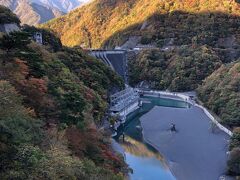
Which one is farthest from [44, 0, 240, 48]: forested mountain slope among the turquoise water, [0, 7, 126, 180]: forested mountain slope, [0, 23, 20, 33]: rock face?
[0, 7, 126, 180]: forested mountain slope

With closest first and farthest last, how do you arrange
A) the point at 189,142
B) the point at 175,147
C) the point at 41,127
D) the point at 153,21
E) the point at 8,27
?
1. the point at 41,127
2. the point at 175,147
3. the point at 189,142
4. the point at 8,27
5. the point at 153,21

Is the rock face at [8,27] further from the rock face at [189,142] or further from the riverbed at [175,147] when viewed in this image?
the rock face at [189,142]

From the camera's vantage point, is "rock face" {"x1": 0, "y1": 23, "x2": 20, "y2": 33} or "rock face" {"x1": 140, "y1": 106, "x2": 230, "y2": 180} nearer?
"rock face" {"x1": 140, "y1": 106, "x2": 230, "y2": 180}

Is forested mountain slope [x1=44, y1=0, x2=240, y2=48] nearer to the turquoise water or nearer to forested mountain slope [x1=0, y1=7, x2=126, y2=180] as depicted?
the turquoise water

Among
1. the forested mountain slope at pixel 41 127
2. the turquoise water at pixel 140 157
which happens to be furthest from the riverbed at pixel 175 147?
the forested mountain slope at pixel 41 127

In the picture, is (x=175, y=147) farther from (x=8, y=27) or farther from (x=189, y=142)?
(x=8, y=27)

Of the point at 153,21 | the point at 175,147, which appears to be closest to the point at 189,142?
the point at 175,147

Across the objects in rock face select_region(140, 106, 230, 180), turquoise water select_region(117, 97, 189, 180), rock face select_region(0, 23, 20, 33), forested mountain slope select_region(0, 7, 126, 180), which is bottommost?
turquoise water select_region(117, 97, 189, 180)
